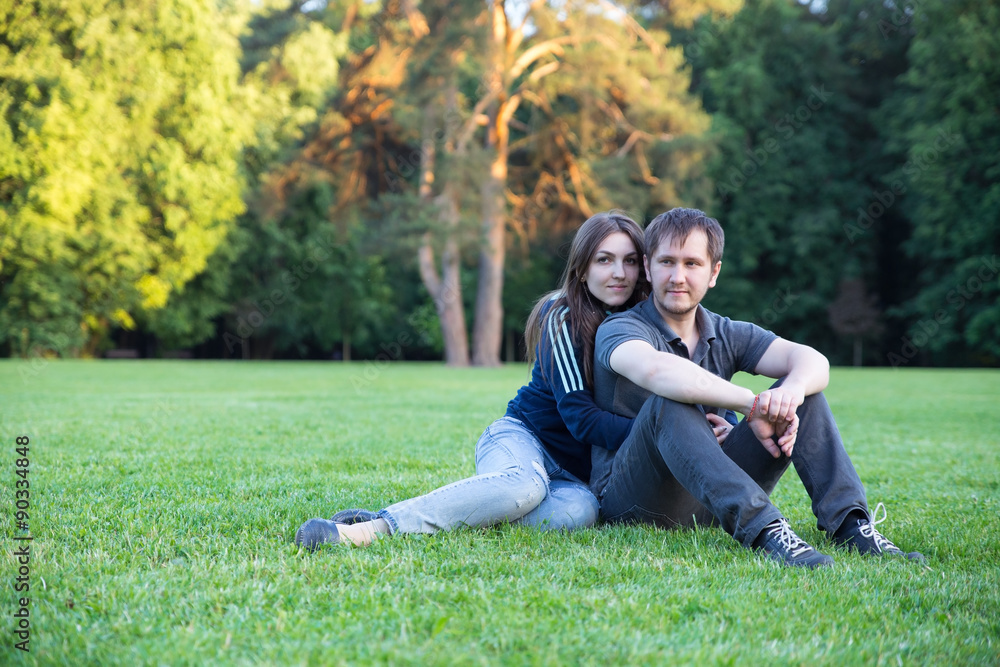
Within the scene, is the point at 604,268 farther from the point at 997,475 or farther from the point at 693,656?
the point at 997,475

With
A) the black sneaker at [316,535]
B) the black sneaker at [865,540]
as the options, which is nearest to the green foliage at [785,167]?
the black sneaker at [865,540]

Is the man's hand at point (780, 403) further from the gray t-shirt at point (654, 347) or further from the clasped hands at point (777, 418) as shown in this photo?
the gray t-shirt at point (654, 347)

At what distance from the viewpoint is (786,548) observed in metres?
3.12

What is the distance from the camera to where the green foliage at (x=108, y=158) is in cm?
2616

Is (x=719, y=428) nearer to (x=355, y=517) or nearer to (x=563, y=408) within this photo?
(x=563, y=408)

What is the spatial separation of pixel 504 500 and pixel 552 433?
57 centimetres

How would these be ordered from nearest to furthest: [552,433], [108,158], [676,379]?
[676,379], [552,433], [108,158]

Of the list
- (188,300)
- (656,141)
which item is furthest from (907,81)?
(188,300)

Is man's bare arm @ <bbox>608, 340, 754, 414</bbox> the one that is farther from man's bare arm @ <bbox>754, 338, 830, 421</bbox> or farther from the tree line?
the tree line

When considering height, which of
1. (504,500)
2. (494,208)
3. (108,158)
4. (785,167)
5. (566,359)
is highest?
(785,167)

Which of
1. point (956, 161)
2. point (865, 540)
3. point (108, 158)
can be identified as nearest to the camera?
point (865, 540)

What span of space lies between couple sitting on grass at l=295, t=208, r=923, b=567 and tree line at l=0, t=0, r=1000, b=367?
715 inches

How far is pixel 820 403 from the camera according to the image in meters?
3.53

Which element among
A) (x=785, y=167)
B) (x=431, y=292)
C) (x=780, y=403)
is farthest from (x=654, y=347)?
(x=785, y=167)
